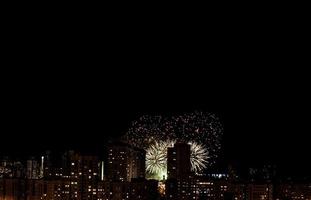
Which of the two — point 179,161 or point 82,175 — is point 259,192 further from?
point 82,175

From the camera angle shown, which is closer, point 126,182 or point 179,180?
point 179,180

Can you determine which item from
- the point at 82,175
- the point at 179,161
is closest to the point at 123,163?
the point at 82,175

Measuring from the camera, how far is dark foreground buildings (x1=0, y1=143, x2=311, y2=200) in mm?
14047

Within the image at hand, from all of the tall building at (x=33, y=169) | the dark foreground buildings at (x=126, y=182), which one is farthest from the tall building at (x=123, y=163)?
the tall building at (x=33, y=169)

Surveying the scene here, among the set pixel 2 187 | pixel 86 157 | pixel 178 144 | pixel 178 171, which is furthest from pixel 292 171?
pixel 2 187

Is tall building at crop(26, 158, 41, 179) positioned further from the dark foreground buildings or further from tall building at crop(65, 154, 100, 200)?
tall building at crop(65, 154, 100, 200)

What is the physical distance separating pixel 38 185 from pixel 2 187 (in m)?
1.13

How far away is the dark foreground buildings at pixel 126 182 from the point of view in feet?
46.1

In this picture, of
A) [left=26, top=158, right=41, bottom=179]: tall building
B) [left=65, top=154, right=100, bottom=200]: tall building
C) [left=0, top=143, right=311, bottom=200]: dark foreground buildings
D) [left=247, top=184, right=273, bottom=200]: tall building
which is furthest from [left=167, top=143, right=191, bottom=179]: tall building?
[left=26, top=158, right=41, bottom=179]: tall building

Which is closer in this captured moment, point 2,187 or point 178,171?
point 178,171

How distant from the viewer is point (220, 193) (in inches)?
562

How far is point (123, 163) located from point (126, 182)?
1.75 m

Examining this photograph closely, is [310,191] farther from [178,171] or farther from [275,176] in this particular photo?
[178,171]

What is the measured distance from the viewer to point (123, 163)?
53.5 feet
